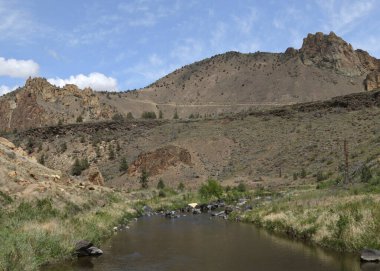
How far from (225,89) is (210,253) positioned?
128840mm

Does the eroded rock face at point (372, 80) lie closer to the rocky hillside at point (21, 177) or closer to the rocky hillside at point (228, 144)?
the rocky hillside at point (228, 144)

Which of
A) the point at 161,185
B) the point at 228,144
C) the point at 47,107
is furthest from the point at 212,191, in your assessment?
the point at 47,107

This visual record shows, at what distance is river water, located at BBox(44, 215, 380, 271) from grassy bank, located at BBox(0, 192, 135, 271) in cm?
93

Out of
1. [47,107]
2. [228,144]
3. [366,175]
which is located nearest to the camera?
[366,175]

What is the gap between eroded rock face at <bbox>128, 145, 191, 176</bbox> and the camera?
77.4 meters

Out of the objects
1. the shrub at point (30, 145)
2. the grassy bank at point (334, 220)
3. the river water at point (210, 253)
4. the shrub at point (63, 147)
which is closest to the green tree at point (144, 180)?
the shrub at point (63, 147)

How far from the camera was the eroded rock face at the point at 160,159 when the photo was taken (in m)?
77.4

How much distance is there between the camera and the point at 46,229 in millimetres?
22391

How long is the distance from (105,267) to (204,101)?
127 metres

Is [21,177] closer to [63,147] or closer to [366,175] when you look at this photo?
[366,175]

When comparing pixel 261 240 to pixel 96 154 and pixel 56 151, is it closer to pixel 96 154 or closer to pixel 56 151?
pixel 96 154

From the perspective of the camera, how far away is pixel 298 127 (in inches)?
3270

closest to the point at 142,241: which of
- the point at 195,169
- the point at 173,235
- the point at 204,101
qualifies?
the point at 173,235

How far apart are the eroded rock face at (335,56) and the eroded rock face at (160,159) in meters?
82.1
